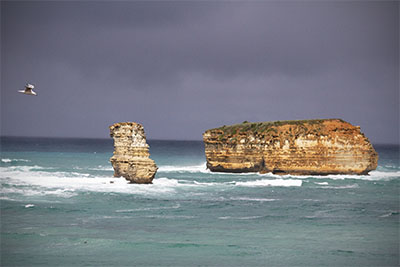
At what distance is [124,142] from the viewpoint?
110ft

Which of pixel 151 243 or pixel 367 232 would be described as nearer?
pixel 151 243

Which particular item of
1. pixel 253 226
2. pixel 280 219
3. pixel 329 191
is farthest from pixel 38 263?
pixel 329 191

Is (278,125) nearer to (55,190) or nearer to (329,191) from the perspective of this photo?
(329,191)

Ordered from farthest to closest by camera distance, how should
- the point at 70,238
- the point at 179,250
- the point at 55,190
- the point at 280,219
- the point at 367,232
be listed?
the point at 55,190 → the point at 280,219 → the point at 367,232 → the point at 70,238 → the point at 179,250

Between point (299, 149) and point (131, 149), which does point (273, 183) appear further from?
point (131, 149)

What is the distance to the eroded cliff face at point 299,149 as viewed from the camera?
4672 cm

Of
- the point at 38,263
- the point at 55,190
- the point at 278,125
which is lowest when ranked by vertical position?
the point at 38,263

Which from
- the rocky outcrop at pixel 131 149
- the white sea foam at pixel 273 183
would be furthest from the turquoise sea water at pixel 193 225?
the white sea foam at pixel 273 183

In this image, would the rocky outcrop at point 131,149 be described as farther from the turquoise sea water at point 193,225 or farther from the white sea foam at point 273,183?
the white sea foam at point 273,183

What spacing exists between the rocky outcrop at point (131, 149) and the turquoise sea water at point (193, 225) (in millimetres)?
1187

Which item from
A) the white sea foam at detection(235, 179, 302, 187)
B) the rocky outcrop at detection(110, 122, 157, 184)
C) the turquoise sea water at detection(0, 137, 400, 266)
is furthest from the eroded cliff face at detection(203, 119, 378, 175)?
the rocky outcrop at detection(110, 122, 157, 184)

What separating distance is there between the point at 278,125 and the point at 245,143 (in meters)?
3.68

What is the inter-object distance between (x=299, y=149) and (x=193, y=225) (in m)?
26.6

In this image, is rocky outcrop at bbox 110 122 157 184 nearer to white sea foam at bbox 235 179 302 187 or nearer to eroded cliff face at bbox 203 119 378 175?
white sea foam at bbox 235 179 302 187
